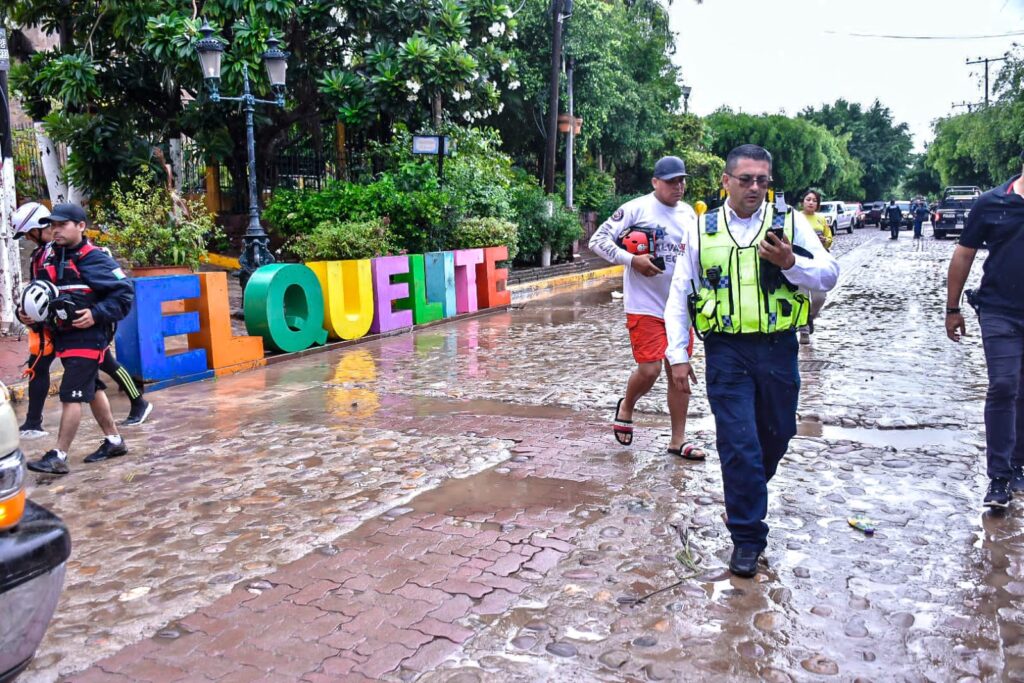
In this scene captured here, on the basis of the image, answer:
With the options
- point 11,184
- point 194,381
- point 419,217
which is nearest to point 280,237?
point 419,217

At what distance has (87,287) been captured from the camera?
570 centimetres

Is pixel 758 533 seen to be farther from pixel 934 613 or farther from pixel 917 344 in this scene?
pixel 917 344

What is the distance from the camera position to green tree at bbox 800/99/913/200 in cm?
8094

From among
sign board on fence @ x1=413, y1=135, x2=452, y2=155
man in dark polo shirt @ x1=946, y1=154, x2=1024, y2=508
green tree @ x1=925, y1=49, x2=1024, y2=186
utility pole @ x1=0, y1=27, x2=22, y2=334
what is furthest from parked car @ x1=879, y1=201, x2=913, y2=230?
man in dark polo shirt @ x1=946, y1=154, x2=1024, y2=508

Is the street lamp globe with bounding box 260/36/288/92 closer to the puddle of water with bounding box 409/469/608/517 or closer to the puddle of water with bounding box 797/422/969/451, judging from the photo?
the puddle of water with bounding box 409/469/608/517

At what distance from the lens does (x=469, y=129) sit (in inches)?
732

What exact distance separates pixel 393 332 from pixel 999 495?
9023mm

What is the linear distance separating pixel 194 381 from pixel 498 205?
922 centimetres

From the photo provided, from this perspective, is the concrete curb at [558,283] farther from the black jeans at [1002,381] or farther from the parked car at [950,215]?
the parked car at [950,215]

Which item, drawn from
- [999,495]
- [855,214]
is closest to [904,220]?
[855,214]

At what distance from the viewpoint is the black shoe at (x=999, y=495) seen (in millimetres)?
4504

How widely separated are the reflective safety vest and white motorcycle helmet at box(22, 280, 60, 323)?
4023 mm

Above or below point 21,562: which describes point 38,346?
above

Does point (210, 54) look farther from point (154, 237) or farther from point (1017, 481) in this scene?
point (1017, 481)
